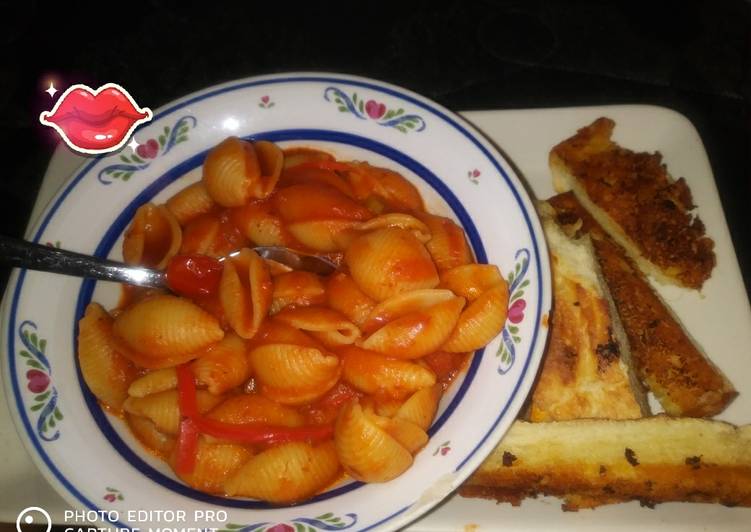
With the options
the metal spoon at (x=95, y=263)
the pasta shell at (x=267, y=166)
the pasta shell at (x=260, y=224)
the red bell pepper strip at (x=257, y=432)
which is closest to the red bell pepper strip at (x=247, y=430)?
the red bell pepper strip at (x=257, y=432)

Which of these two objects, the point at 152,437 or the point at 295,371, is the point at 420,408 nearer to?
the point at 295,371

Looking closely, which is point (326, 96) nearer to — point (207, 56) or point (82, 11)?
point (207, 56)

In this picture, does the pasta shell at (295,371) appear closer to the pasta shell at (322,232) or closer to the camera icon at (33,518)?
the pasta shell at (322,232)

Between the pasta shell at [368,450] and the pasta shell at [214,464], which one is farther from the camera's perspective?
the pasta shell at [214,464]

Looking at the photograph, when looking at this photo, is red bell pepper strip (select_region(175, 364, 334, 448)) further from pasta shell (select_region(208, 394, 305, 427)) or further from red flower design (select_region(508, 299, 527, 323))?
red flower design (select_region(508, 299, 527, 323))

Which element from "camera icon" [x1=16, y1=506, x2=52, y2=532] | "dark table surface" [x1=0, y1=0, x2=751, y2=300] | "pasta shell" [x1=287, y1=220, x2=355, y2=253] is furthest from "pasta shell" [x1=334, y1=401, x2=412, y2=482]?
"dark table surface" [x1=0, y1=0, x2=751, y2=300]

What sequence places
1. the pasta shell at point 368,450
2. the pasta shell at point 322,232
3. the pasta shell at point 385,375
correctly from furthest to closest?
the pasta shell at point 322,232
the pasta shell at point 385,375
the pasta shell at point 368,450
